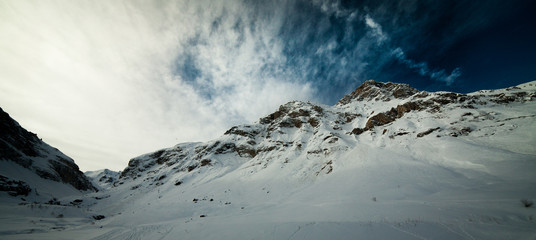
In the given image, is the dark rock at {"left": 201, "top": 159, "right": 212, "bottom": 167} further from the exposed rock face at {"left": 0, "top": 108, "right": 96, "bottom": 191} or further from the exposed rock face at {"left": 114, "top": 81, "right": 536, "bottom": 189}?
the exposed rock face at {"left": 0, "top": 108, "right": 96, "bottom": 191}

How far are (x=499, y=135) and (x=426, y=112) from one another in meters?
15.5

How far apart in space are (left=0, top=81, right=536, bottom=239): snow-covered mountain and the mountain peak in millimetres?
18974

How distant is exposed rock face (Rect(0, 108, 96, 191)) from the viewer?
115ft

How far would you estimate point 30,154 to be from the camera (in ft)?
133

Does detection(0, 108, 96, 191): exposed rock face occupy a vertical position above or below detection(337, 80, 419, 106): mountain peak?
below

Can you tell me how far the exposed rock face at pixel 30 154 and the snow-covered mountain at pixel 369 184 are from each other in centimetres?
1134

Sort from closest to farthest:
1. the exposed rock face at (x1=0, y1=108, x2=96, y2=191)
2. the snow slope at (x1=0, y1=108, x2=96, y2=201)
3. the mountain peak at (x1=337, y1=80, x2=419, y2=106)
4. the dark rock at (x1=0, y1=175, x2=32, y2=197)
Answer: the dark rock at (x1=0, y1=175, x2=32, y2=197) → the snow slope at (x1=0, y1=108, x2=96, y2=201) → the exposed rock face at (x1=0, y1=108, x2=96, y2=191) → the mountain peak at (x1=337, y1=80, x2=419, y2=106)

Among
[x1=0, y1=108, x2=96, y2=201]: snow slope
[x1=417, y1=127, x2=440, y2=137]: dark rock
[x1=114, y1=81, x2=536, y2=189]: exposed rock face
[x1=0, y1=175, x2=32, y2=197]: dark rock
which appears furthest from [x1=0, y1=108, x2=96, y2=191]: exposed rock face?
[x1=417, y1=127, x2=440, y2=137]: dark rock

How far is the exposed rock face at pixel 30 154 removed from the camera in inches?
1377

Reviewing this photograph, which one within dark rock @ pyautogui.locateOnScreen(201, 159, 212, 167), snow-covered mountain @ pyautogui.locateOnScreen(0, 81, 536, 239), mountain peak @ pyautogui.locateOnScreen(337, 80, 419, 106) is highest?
mountain peak @ pyautogui.locateOnScreen(337, 80, 419, 106)

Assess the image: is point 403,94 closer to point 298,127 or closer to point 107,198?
point 298,127

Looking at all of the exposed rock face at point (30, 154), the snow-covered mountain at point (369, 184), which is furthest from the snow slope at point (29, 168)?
the snow-covered mountain at point (369, 184)

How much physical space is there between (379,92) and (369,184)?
68299mm

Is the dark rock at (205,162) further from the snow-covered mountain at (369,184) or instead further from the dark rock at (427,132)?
the dark rock at (427,132)
